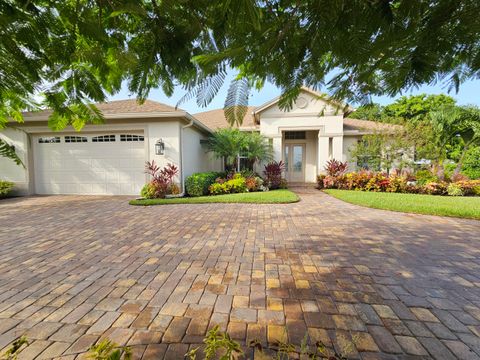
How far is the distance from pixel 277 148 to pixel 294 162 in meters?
2.14

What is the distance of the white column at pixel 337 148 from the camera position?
1260cm

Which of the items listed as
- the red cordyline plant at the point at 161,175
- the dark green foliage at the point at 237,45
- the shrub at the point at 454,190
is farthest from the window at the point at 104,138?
the shrub at the point at 454,190

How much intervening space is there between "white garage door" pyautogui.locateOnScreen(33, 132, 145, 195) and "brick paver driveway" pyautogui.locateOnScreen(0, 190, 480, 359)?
15.5ft

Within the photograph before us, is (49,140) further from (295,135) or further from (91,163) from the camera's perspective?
(295,135)

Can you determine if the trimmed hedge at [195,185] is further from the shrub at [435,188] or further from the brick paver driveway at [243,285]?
the shrub at [435,188]

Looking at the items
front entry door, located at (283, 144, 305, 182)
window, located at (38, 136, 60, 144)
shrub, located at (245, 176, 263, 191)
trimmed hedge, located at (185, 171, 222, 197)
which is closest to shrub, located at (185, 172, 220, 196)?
trimmed hedge, located at (185, 171, 222, 197)

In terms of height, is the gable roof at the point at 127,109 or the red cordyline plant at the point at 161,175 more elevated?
the gable roof at the point at 127,109

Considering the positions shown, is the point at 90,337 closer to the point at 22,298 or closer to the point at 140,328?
the point at 140,328

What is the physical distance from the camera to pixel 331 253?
12.3ft

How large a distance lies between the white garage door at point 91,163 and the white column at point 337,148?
383 inches

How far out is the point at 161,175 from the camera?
30.8ft

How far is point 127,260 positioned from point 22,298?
1.18 m

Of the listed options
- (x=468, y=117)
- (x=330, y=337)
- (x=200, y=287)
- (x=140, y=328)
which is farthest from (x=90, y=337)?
(x=468, y=117)

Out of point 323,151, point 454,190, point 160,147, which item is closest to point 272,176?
point 323,151
